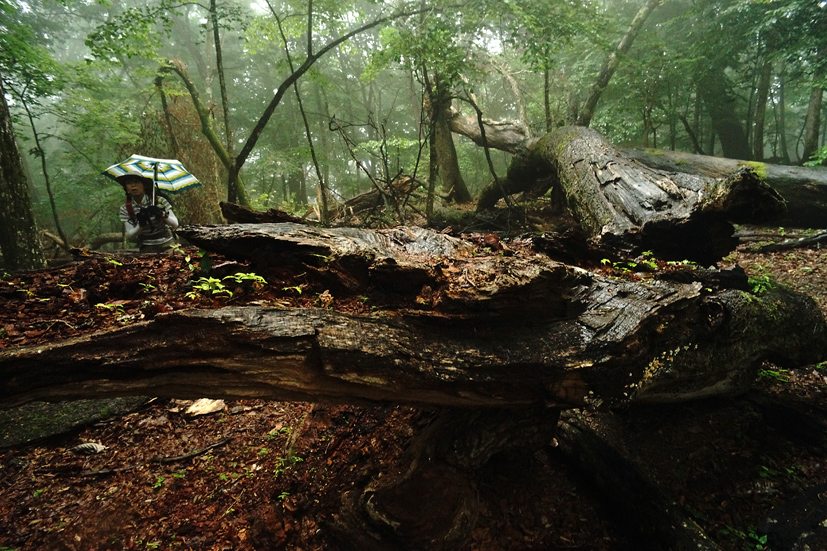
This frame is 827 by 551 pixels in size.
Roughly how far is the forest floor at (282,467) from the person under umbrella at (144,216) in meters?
2.39

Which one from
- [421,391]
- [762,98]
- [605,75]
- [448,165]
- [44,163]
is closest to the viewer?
[421,391]

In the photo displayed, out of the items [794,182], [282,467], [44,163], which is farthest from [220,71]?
[794,182]

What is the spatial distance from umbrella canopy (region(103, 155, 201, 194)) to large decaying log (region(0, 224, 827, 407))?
4.03 metres

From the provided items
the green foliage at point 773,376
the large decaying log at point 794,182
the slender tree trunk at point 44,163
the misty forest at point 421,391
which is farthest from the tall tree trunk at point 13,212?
the large decaying log at point 794,182

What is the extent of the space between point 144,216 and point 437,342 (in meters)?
5.32

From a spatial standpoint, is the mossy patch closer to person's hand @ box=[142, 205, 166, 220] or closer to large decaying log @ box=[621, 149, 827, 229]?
large decaying log @ box=[621, 149, 827, 229]

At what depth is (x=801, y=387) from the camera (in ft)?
11.2

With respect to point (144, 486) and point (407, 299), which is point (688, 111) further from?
point (144, 486)

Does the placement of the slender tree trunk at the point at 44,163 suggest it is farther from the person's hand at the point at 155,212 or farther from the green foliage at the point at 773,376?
the green foliage at the point at 773,376

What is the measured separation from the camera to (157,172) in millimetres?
5906

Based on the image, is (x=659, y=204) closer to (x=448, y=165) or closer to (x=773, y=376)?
(x=773, y=376)

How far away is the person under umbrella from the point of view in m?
5.21

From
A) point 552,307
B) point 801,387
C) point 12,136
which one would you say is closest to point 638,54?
point 801,387

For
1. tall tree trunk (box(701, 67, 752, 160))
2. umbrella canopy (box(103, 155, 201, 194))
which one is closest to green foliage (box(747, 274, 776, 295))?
umbrella canopy (box(103, 155, 201, 194))
